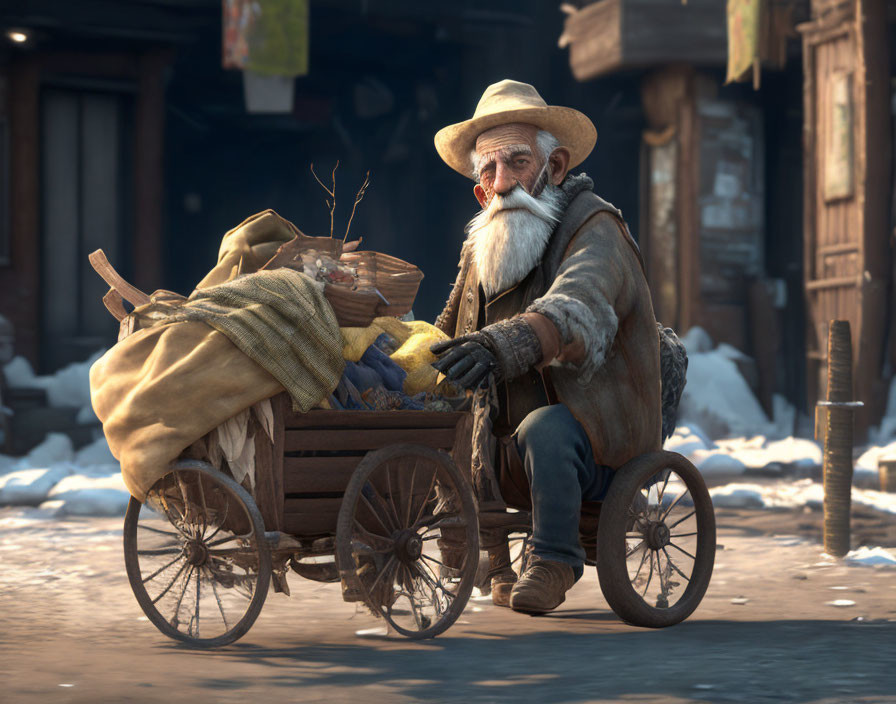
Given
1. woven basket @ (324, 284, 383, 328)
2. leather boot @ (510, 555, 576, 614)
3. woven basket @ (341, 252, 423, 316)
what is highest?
woven basket @ (341, 252, 423, 316)

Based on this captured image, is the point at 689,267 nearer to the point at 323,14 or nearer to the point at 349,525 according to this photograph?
the point at 323,14

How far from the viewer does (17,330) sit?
1277 centimetres

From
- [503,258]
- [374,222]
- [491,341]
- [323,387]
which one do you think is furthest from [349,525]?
[374,222]

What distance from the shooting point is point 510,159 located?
4.91m

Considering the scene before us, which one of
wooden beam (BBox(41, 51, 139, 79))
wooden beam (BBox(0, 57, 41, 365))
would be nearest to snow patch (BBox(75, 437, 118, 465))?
wooden beam (BBox(0, 57, 41, 365))

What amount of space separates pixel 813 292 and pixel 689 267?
142 centimetres

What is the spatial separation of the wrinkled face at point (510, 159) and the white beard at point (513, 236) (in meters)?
0.05

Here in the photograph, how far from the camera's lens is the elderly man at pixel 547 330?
442cm

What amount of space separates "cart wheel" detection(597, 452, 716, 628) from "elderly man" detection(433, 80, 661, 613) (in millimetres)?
99

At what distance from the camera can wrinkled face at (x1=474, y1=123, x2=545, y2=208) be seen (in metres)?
4.90

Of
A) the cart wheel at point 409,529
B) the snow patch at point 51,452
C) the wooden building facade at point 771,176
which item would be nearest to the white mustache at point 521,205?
the cart wheel at point 409,529

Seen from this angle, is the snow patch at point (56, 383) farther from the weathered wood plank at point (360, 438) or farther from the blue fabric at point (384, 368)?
the weathered wood plank at point (360, 438)

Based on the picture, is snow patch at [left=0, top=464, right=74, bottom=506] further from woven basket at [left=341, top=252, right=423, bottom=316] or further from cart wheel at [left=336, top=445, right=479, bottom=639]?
cart wheel at [left=336, top=445, right=479, bottom=639]

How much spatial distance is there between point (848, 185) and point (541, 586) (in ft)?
28.5
